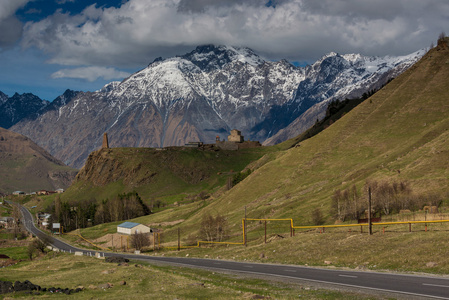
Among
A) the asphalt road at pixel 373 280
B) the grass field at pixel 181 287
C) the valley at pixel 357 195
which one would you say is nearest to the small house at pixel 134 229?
the valley at pixel 357 195

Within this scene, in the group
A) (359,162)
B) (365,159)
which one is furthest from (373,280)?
(365,159)

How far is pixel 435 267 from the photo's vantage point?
36.8m

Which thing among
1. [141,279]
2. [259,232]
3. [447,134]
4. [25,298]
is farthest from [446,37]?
[25,298]

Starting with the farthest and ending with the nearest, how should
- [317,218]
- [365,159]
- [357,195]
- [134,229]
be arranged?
[134,229] → [365,159] → [357,195] → [317,218]

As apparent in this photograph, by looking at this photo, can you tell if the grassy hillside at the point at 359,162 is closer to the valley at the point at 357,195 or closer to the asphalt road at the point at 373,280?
the valley at the point at 357,195

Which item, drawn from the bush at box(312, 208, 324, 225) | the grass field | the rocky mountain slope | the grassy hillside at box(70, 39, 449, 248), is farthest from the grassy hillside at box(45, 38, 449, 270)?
the grass field

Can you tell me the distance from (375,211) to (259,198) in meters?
54.0

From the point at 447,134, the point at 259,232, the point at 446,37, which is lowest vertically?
the point at 259,232

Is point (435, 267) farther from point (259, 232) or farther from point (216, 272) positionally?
point (259, 232)

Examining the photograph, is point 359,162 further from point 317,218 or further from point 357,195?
point 317,218

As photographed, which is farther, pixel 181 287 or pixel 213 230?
pixel 213 230

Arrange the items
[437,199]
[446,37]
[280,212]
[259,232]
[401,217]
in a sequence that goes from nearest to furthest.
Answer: [401,217]
[437,199]
[259,232]
[280,212]
[446,37]

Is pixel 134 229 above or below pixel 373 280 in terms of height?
below

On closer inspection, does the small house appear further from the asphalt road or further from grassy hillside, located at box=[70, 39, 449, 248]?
the asphalt road
